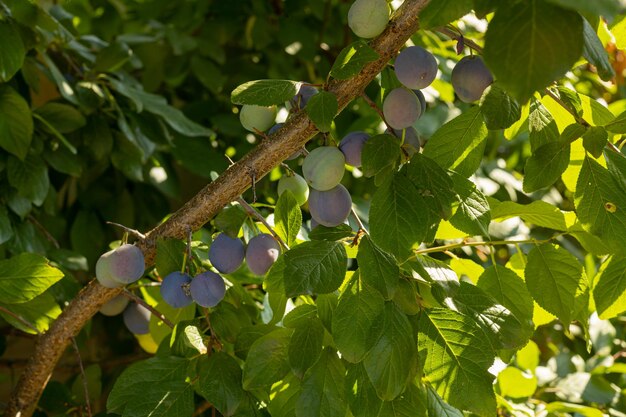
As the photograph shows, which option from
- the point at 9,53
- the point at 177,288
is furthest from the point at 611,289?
the point at 9,53

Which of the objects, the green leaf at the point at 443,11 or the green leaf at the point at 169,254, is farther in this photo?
the green leaf at the point at 169,254

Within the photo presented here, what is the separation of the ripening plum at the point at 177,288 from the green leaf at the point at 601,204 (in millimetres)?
314

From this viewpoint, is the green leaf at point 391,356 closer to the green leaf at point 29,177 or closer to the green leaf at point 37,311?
the green leaf at point 37,311

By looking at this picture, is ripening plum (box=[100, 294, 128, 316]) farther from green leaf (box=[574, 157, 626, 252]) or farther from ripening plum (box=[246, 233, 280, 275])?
green leaf (box=[574, 157, 626, 252])

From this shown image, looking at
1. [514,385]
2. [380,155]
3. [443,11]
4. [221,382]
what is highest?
[443,11]

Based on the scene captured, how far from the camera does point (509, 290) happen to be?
0.67 m

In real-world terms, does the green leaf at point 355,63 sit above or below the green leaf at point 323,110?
above

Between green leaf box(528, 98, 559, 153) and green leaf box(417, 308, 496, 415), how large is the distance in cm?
15

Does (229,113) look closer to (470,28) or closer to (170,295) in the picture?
(470,28)

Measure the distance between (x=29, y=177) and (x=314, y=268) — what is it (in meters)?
0.50

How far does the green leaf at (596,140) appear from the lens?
0.55 metres

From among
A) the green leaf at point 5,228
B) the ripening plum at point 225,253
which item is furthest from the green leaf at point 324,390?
the green leaf at point 5,228

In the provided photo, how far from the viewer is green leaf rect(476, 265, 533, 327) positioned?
67cm

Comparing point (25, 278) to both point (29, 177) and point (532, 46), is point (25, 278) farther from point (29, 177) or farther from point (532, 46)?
point (532, 46)
